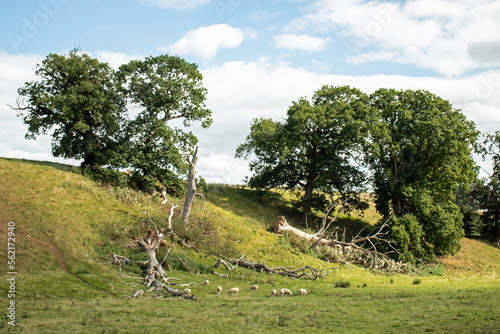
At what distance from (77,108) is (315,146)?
21.4m

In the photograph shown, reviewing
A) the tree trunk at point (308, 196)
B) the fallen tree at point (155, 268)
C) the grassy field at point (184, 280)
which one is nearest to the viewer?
the grassy field at point (184, 280)

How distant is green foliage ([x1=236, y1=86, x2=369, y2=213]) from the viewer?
122ft

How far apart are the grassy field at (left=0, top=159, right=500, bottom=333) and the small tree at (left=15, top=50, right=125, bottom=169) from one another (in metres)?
2.19

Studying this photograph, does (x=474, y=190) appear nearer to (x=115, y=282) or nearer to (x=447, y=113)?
(x=447, y=113)

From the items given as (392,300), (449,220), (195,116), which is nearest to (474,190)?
(449,220)

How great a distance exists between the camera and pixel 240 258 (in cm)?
2430

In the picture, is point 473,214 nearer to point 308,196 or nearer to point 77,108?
point 308,196

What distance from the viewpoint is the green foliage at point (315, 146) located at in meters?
37.3

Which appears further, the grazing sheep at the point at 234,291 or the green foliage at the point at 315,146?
the green foliage at the point at 315,146

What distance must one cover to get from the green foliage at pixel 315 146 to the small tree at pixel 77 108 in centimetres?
1372

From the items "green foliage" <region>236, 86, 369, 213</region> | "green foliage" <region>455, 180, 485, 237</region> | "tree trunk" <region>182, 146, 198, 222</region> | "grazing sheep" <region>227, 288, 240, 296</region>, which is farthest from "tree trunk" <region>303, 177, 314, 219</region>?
"grazing sheep" <region>227, 288, 240, 296</region>

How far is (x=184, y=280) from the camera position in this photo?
19.0 metres

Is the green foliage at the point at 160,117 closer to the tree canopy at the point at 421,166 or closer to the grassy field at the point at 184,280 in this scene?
the grassy field at the point at 184,280

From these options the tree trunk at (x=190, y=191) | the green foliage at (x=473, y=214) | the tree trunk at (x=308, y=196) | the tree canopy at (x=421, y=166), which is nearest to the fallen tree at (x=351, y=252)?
the tree canopy at (x=421, y=166)
